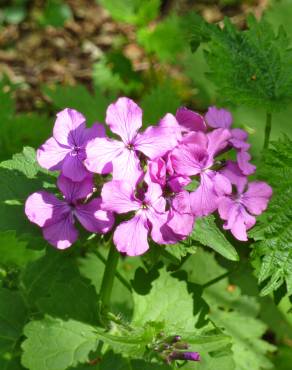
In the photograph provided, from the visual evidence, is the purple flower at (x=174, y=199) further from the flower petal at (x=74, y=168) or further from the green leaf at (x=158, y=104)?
the green leaf at (x=158, y=104)

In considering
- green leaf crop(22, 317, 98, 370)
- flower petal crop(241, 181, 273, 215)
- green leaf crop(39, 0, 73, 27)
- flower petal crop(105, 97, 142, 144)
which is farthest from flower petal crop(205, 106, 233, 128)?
green leaf crop(39, 0, 73, 27)

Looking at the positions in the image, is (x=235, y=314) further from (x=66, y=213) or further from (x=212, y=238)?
(x=66, y=213)

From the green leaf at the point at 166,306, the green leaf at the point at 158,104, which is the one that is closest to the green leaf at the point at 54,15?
the green leaf at the point at 158,104

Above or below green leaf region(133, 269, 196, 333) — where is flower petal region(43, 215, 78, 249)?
above

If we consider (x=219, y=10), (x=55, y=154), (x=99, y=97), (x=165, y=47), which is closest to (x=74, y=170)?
(x=55, y=154)

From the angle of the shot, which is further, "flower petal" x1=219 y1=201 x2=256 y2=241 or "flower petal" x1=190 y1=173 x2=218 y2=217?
"flower petal" x1=219 y1=201 x2=256 y2=241

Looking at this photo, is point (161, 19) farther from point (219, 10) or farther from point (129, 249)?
point (129, 249)

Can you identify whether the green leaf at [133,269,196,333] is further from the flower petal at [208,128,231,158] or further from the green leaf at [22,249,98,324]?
the flower petal at [208,128,231,158]
